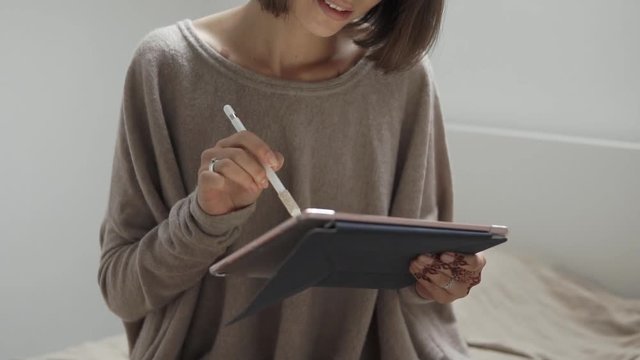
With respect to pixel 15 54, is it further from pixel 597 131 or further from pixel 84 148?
pixel 597 131

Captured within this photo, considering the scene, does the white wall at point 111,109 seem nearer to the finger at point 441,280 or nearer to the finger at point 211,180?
the finger at point 441,280

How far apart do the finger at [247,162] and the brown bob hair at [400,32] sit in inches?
12.3

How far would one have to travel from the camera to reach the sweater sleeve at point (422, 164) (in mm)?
949

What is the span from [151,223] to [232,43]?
237 mm

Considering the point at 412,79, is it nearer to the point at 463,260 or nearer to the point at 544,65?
the point at 463,260

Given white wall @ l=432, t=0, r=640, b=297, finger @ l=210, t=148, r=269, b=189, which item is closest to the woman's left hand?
finger @ l=210, t=148, r=269, b=189

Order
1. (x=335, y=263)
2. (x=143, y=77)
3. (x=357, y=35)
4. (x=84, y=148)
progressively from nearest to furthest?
(x=335, y=263)
(x=143, y=77)
(x=357, y=35)
(x=84, y=148)

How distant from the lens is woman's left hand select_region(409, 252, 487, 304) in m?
0.77

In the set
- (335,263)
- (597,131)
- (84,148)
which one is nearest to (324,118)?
(335,263)

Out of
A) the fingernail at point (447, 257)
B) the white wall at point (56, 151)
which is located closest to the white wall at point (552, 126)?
the white wall at point (56, 151)

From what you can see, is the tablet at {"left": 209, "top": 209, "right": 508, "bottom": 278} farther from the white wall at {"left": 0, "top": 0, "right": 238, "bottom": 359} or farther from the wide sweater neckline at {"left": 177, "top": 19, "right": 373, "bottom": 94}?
the white wall at {"left": 0, "top": 0, "right": 238, "bottom": 359}

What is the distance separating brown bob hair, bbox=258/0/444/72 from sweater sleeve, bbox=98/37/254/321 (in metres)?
0.27

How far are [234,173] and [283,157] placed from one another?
6.5 inches

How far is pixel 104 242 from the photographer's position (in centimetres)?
92
